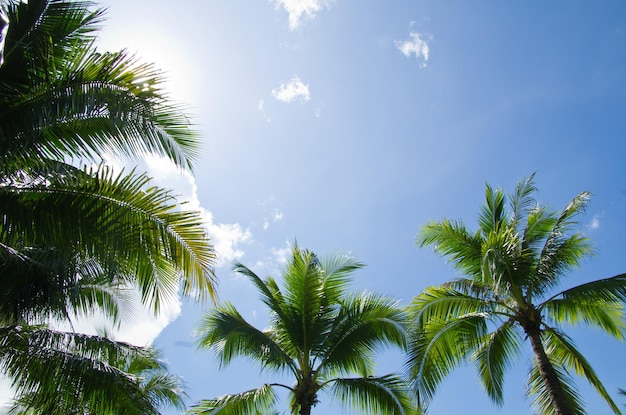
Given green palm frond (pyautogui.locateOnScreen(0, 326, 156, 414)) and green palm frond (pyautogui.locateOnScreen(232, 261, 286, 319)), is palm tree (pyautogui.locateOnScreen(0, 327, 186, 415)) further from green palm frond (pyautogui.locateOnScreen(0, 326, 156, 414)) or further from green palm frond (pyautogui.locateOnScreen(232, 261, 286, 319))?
green palm frond (pyautogui.locateOnScreen(232, 261, 286, 319))

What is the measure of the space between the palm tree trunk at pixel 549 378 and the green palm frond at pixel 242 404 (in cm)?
595

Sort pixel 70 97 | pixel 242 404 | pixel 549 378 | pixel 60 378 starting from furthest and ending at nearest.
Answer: pixel 242 404, pixel 549 378, pixel 60 378, pixel 70 97

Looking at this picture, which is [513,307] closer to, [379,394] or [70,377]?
[379,394]

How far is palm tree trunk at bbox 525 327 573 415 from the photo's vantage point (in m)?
9.83

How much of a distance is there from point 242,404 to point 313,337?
2.29 m

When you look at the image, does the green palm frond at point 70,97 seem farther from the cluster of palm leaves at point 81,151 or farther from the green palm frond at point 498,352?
the green palm frond at point 498,352

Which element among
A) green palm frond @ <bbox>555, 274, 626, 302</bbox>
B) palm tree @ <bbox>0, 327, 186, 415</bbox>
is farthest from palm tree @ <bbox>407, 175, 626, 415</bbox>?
palm tree @ <bbox>0, 327, 186, 415</bbox>

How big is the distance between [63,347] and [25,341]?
60cm

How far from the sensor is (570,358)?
11.7 meters

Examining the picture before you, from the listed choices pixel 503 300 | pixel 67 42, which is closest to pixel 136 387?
pixel 67 42

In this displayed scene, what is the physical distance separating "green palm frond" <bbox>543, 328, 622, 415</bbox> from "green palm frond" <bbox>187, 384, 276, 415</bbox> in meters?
6.57

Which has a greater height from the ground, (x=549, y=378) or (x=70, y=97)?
(x=70, y=97)

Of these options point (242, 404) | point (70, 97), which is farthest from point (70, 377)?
point (242, 404)

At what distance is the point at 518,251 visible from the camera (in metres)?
11.9
